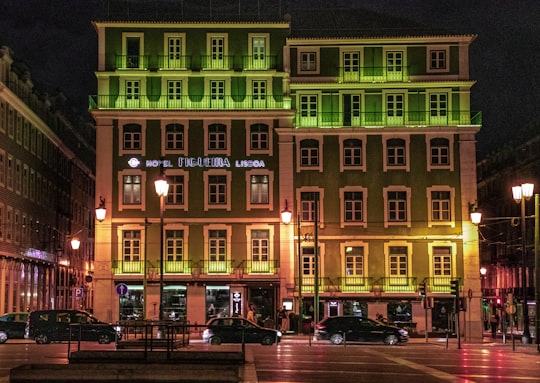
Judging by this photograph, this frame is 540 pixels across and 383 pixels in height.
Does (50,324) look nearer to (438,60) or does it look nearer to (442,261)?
(442,261)

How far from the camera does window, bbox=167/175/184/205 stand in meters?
65.1

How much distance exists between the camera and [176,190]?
65.2 meters

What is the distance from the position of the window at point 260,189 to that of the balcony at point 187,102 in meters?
4.85

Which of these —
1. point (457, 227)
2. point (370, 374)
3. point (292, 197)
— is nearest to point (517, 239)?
point (457, 227)

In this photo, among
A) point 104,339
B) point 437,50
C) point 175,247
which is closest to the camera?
point 104,339

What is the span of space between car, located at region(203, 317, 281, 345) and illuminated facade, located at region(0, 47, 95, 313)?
16.4 metres

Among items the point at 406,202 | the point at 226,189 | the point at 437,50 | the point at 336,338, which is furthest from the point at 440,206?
the point at 336,338

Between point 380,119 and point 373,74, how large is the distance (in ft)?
11.2

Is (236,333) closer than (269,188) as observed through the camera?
Yes

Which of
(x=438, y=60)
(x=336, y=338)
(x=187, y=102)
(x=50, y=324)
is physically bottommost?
(x=336, y=338)

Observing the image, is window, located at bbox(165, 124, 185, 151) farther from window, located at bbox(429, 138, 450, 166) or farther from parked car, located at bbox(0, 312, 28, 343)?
parked car, located at bbox(0, 312, 28, 343)

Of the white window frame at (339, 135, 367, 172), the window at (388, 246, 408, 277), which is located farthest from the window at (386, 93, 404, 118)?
the window at (388, 246, 408, 277)

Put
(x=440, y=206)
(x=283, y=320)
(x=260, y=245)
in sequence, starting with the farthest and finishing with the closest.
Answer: (x=440, y=206), (x=260, y=245), (x=283, y=320)

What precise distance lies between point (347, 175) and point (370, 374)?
39.2 metres
